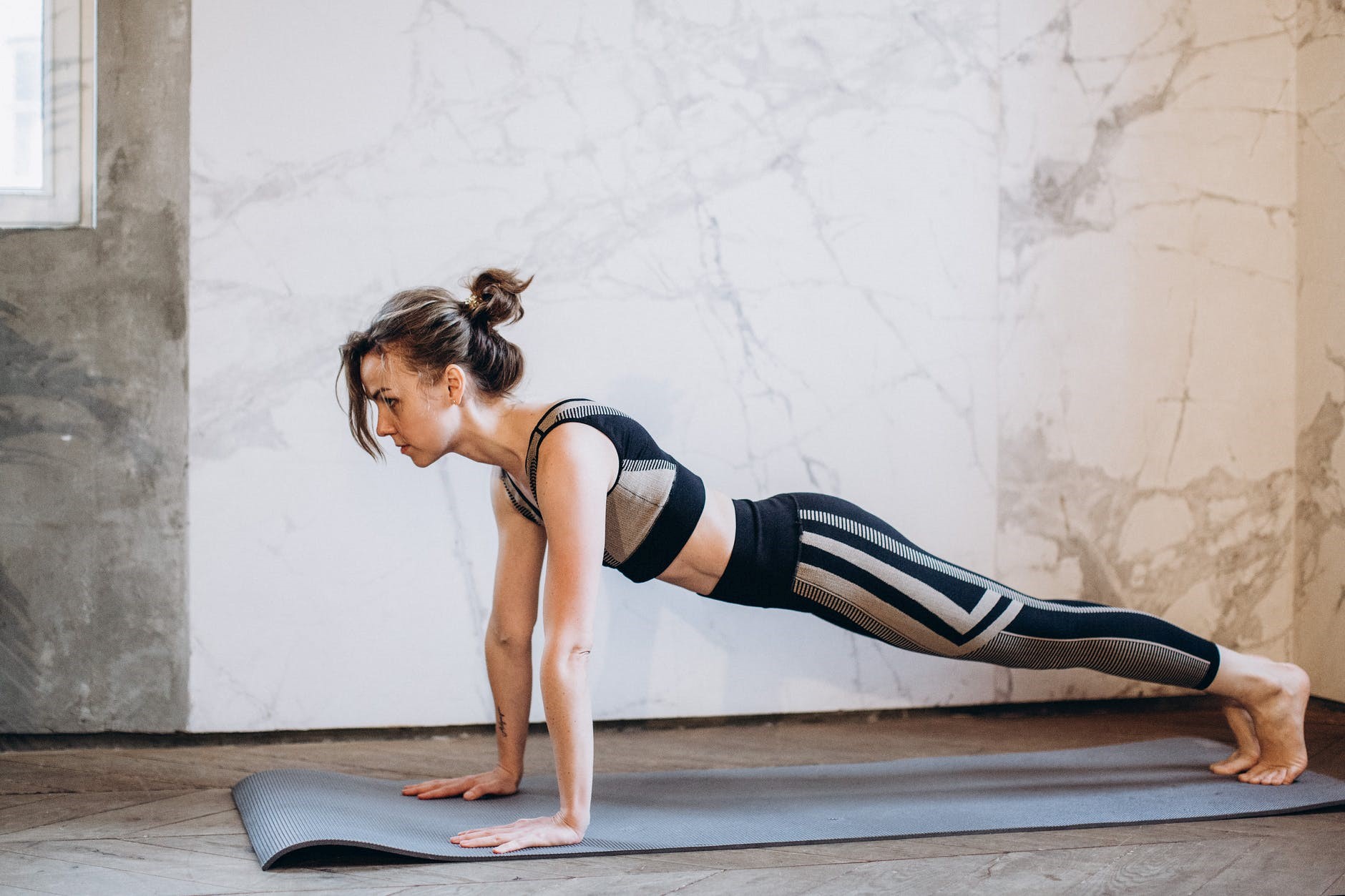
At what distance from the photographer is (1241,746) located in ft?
6.28

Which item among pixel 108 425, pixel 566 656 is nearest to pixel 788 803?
pixel 566 656

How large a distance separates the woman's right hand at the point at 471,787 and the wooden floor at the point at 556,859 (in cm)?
20

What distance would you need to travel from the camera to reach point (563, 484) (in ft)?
5.04

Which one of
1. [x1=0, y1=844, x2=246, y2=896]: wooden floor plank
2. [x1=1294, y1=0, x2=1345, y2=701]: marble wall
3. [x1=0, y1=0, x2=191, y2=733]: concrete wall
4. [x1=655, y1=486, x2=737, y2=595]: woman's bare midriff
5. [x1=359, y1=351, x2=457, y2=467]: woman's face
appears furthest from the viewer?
[x1=1294, y1=0, x2=1345, y2=701]: marble wall

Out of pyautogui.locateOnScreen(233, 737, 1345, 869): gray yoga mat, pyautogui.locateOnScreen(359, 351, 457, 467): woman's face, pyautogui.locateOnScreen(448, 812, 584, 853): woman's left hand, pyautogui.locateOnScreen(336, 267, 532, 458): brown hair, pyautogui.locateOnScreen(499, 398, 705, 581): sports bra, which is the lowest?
pyautogui.locateOnScreen(233, 737, 1345, 869): gray yoga mat

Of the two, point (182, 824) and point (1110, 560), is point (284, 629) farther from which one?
point (1110, 560)

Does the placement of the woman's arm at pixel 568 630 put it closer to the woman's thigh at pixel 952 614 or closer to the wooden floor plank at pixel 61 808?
the woman's thigh at pixel 952 614

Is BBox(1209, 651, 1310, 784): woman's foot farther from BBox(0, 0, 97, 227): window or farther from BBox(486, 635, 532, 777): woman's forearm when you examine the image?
BBox(0, 0, 97, 227): window

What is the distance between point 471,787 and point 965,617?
821 mm

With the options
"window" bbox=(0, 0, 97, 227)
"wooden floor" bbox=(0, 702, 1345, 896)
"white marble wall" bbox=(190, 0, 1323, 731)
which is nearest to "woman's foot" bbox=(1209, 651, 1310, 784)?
"wooden floor" bbox=(0, 702, 1345, 896)

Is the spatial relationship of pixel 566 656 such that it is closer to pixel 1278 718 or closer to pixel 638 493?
pixel 638 493

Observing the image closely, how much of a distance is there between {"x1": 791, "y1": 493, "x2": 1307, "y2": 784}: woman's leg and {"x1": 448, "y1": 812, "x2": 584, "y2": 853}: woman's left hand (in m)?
0.49

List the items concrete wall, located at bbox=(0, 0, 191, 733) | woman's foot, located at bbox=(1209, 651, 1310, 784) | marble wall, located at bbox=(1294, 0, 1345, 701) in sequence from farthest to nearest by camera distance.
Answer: marble wall, located at bbox=(1294, 0, 1345, 701), concrete wall, located at bbox=(0, 0, 191, 733), woman's foot, located at bbox=(1209, 651, 1310, 784)

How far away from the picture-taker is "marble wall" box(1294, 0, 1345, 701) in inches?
97.7
